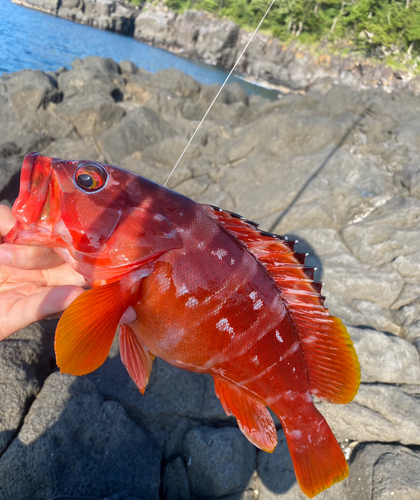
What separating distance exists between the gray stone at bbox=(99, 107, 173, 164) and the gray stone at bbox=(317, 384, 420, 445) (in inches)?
295

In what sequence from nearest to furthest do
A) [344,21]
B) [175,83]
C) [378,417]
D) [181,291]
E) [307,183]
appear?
[181,291] < [378,417] < [307,183] < [175,83] < [344,21]

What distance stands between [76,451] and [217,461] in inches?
41.2

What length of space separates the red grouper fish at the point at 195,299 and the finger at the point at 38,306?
340mm

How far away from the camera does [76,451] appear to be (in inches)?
95.5

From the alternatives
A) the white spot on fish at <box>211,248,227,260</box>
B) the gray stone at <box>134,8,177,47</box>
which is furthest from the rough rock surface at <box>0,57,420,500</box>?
the gray stone at <box>134,8,177,47</box>

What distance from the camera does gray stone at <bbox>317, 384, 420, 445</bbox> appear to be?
2.89 metres

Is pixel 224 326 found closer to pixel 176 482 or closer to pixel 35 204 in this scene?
pixel 35 204

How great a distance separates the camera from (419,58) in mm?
36500

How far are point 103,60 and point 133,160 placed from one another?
8287mm

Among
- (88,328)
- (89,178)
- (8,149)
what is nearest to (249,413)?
(88,328)

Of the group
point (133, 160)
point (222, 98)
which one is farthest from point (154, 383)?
point (222, 98)

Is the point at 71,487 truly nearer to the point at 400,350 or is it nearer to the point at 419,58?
the point at 400,350

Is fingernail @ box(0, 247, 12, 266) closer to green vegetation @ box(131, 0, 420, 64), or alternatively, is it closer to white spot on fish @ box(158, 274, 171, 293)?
white spot on fish @ box(158, 274, 171, 293)

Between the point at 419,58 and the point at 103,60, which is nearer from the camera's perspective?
the point at 103,60
